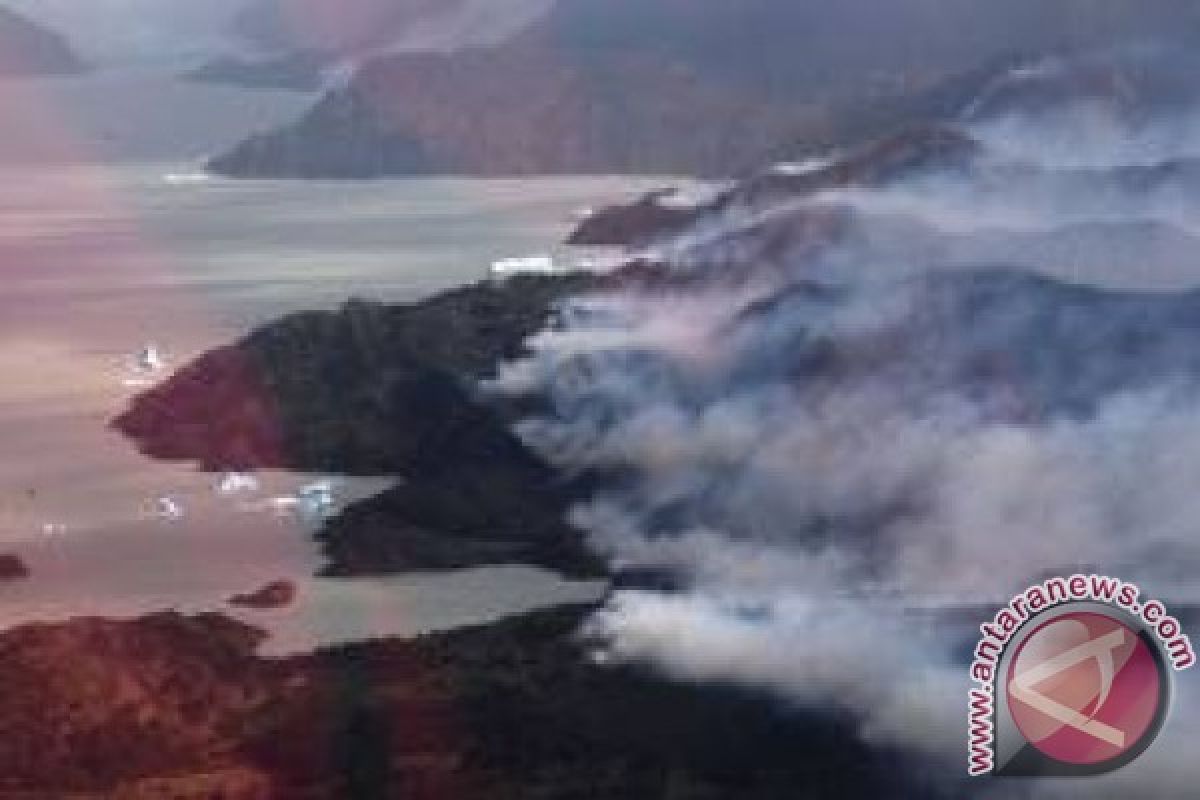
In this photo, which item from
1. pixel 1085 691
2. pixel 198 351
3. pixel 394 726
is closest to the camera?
pixel 1085 691

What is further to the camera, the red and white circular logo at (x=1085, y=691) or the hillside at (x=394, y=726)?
the hillside at (x=394, y=726)

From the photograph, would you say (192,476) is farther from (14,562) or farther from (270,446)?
(14,562)

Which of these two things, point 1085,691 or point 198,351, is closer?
point 1085,691

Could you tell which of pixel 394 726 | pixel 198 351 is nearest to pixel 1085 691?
pixel 394 726

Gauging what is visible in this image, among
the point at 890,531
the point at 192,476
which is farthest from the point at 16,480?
the point at 890,531

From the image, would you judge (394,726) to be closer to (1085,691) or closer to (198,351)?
(1085,691)
